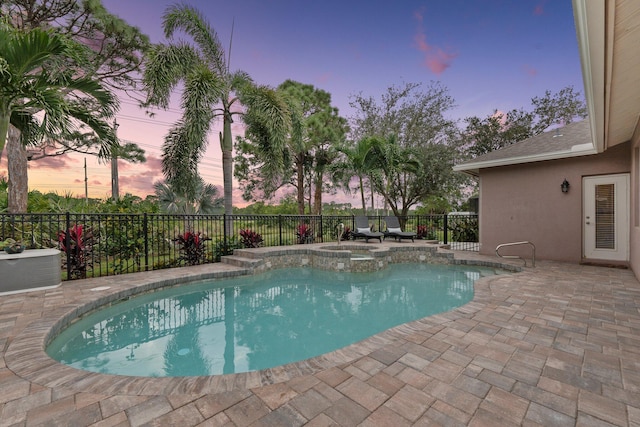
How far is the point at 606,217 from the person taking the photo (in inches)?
265

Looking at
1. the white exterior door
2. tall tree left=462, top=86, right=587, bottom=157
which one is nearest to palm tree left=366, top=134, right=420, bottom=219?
tall tree left=462, top=86, right=587, bottom=157

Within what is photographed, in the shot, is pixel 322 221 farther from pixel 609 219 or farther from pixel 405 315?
pixel 609 219

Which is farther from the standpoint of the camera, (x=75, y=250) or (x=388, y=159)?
(x=388, y=159)

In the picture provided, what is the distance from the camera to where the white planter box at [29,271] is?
4.25m

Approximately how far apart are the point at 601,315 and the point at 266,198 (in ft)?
59.3

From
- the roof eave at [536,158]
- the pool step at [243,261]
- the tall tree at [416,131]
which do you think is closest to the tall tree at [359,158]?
the tall tree at [416,131]

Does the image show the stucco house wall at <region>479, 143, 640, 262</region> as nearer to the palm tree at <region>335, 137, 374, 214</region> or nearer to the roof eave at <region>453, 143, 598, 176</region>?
the roof eave at <region>453, 143, 598, 176</region>

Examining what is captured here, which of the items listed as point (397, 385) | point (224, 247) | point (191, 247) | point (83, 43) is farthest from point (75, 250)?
point (83, 43)

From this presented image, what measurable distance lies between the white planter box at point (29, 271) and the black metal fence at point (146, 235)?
53cm

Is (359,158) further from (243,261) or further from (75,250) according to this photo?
(75,250)

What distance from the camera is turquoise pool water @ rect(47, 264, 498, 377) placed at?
3041 mm

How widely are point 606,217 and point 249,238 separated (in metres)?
9.34

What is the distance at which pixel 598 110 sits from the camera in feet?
12.5

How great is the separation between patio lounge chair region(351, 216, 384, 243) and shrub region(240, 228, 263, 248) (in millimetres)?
3922
